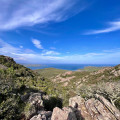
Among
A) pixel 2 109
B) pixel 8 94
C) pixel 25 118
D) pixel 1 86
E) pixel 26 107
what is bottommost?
pixel 25 118

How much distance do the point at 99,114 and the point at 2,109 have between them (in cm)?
1386

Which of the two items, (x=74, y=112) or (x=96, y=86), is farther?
(x=96, y=86)

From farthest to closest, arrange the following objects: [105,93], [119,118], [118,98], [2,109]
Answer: [105,93] → [118,98] → [119,118] → [2,109]

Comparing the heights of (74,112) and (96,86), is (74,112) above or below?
above

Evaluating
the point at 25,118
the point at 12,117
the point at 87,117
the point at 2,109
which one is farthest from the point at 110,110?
the point at 2,109

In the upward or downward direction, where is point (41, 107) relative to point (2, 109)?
downward

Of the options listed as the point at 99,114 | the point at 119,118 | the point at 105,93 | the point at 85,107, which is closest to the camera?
the point at 119,118

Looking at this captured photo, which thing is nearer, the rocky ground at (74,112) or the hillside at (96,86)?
the rocky ground at (74,112)

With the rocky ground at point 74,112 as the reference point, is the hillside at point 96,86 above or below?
below

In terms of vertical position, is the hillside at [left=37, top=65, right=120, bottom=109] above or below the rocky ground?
below

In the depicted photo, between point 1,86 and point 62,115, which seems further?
point 1,86

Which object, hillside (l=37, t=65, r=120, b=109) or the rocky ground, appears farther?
hillside (l=37, t=65, r=120, b=109)

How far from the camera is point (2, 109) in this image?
7852mm

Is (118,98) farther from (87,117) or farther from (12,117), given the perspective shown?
(12,117)
